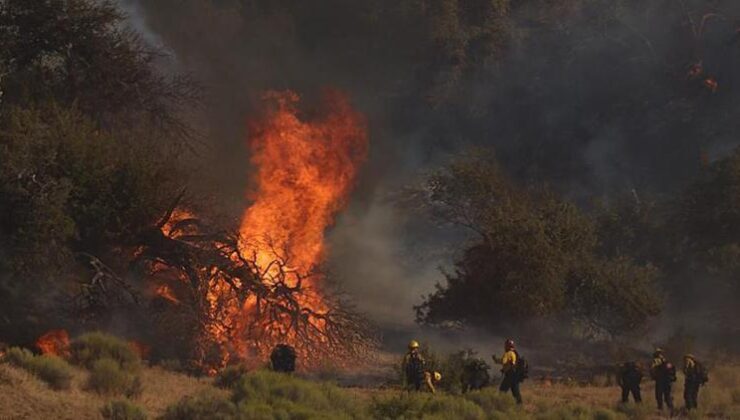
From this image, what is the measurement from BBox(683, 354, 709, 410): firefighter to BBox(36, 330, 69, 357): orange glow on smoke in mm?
15117

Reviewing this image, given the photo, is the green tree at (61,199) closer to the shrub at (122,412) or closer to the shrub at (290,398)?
the shrub at (290,398)

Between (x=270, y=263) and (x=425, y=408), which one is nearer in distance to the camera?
(x=425, y=408)

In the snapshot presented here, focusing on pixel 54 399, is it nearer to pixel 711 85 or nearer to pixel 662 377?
pixel 662 377

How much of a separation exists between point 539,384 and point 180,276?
11817mm

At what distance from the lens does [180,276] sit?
88.0 feet

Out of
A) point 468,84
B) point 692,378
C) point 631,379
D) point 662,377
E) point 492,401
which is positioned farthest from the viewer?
point 468,84

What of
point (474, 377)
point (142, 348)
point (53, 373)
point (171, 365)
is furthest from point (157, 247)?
point (474, 377)

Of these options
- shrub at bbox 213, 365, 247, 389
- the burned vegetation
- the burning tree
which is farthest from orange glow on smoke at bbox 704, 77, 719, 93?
shrub at bbox 213, 365, 247, 389

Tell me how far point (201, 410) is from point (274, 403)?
1446mm

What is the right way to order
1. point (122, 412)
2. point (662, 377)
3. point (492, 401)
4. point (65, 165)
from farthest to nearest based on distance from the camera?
point (65, 165) → point (662, 377) → point (492, 401) → point (122, 412)

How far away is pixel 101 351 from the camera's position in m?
21.5

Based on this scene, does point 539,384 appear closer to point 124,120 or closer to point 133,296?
point 133,296

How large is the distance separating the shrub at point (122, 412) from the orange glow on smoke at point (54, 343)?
5.95 m

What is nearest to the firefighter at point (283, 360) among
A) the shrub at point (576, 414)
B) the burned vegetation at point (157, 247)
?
the burned vegetation at point (157, 247)
